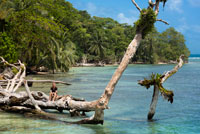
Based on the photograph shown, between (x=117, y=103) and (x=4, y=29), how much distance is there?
1986 centimetres

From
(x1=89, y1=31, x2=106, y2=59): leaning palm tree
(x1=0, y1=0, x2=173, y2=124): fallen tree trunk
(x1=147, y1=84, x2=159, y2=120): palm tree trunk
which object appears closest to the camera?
(x1=0, y1=0, x2=173, y2=124): fallen tree trunk

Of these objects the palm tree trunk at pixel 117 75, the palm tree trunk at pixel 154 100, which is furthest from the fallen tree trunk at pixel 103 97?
the palm tree trunk at pixel 154 100

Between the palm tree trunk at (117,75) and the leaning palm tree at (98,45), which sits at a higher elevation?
the leaning palm tree at (98,45)

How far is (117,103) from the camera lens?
2162 cm

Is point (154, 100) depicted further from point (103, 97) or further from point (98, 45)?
point (98, 45)

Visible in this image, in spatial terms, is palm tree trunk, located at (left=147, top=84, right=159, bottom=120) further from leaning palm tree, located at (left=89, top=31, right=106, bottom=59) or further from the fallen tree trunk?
leaning palm tree, located at (left=89, top=31, right=106, bottom=59)

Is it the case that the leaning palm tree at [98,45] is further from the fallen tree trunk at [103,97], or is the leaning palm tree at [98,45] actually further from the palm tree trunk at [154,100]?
the palm tree trunk at [154,100]

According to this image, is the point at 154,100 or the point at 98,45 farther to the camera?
the point at 98,45

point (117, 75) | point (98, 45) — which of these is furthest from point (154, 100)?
point (98, 45)

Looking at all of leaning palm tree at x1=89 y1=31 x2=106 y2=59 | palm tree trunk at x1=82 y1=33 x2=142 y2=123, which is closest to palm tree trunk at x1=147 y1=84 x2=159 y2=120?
palm tree trunk at x1=82 y1=33 x2=142 y2=123

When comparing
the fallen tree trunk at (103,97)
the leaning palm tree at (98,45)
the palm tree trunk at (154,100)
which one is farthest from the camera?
the leaning palm tree at (98,45)

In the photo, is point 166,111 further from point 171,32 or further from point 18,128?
point 171,32

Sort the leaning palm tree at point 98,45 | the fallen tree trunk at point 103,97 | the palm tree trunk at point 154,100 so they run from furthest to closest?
→ the leaning palm tree at point 98,45
the palm tree trunk at point 154,100
the fallen tree trunk at point 103,97

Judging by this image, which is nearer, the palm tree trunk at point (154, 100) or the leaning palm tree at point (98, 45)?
the palm tree trunk at point (154, 100)
